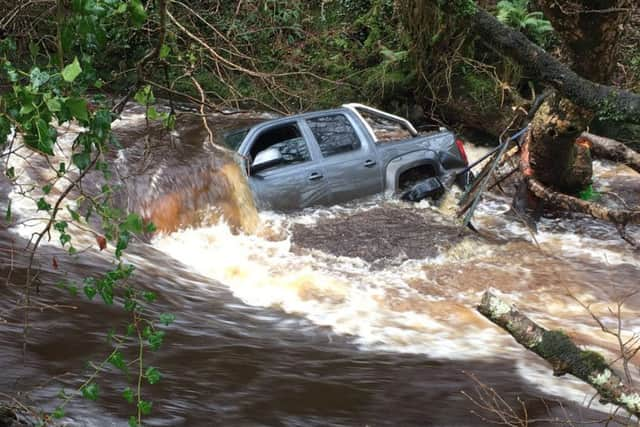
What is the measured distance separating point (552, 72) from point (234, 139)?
200 inches

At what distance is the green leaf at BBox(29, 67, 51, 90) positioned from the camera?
6.15 ft

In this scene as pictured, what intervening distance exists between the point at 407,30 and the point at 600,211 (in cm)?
673

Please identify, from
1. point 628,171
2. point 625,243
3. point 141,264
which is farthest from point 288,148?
point 628,171

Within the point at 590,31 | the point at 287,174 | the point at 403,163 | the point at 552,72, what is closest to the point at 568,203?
the point at 403,163

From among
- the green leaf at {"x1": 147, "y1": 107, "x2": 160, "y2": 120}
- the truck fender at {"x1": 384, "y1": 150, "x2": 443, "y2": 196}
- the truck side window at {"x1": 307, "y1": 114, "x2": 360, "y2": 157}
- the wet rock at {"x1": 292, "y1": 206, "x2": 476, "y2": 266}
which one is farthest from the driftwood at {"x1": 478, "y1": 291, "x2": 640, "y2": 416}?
the truck fender at {"x1": 384, "y1": 150, "x2": 443, "y2": 196}

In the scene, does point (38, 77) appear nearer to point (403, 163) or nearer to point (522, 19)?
point (403, 163)

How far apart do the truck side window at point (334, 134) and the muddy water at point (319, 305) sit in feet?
2.35

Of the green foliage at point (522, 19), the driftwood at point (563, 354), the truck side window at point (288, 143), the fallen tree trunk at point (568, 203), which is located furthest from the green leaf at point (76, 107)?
the green foliage at point (522, 19)

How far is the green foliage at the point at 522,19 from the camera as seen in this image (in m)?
13.1

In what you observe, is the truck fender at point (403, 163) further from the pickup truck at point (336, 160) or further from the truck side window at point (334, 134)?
the truck side window at point (334, 134)

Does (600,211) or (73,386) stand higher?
(73,386)

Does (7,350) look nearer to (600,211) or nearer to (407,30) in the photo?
(600,211)

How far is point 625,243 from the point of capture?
27.8 feet

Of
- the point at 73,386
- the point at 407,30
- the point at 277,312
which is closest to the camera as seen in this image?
the point at 73,386
